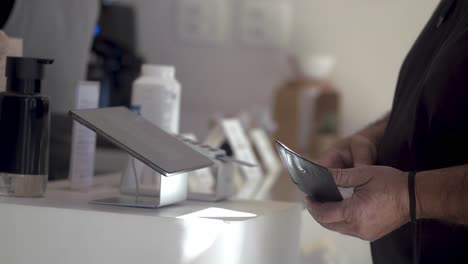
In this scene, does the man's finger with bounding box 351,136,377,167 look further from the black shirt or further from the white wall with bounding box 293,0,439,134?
the white wall with bounding box 293,0,439,134

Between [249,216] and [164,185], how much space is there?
117 mm

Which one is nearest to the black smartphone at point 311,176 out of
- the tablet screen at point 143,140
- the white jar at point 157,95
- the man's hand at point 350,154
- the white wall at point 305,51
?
the tablet screen at point 143,140

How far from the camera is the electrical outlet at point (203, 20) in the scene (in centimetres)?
375

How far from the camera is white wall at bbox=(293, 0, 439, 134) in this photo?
352 cm

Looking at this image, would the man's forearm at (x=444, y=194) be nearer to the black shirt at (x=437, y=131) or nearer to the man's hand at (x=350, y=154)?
the black shirt at (x=437, y=131)

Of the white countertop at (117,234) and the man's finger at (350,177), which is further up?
the man's finger at (350,177)

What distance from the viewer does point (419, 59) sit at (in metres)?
1.26

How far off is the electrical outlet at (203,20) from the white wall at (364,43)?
389 millimetres

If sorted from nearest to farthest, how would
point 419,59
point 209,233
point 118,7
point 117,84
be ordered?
point 209,233 → point 419,59 → point 117,84 → point 118,7

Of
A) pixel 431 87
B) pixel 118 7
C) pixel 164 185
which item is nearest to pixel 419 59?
pixel 431 87

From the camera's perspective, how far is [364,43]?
141 inches

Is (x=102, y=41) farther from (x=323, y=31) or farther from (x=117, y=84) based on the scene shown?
(x=323, y=31)

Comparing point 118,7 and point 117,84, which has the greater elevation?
point 118,7

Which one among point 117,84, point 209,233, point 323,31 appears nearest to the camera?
point 209,233
